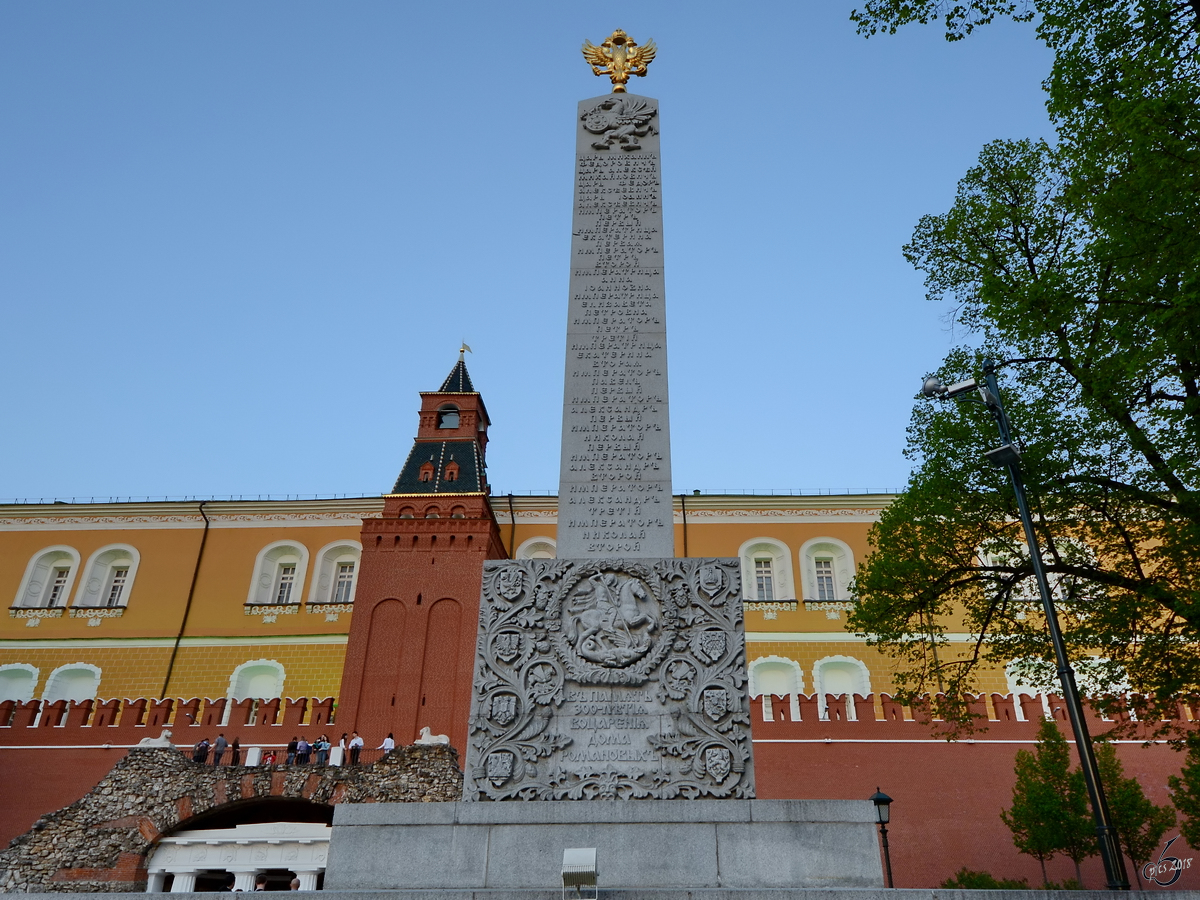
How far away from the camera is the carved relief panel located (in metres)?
7.17

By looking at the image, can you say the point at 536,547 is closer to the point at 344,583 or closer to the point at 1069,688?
the point at 344,583

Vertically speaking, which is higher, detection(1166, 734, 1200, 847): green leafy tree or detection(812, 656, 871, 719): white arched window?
detection(812, 656, 871, 719): white arched window

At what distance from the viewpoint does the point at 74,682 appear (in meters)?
31.5

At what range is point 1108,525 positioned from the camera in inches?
546

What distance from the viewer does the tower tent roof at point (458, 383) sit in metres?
34.3

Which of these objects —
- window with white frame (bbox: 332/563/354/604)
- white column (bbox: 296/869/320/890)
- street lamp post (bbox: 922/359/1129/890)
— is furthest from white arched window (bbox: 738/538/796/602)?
street lamp post (bbox: 922/359/1129/890)

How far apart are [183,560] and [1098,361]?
100ft

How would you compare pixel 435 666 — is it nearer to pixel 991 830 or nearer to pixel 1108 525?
pixel 991 830

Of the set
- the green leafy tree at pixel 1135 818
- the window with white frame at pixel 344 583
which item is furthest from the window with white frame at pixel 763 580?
the green leafy tree at pixel 1135 818

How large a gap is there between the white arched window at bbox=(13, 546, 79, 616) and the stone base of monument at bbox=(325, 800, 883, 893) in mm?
31313

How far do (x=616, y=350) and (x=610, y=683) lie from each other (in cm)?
323

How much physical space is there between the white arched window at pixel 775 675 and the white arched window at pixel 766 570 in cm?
221

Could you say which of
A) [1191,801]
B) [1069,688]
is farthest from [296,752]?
[1191,801]

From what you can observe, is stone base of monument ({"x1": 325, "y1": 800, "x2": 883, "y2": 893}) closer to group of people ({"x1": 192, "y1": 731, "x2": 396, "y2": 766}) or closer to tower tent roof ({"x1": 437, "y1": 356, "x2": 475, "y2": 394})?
group of people ({"x1": 192, "y1": 731, "x2": 396, "y2": 766})
